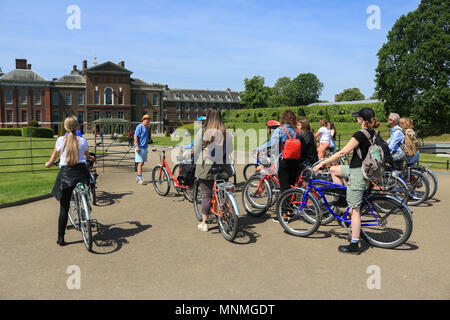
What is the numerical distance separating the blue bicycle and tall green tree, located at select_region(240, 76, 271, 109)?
283 feet

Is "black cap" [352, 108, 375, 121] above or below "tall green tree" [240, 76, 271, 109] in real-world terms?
below

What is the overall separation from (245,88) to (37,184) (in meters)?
85.8

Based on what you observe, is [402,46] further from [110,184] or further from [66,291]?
[66,291]

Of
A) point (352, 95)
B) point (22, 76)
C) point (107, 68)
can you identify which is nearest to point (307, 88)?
point (352, 95)

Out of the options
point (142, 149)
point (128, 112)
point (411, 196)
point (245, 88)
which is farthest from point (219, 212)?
point (245, 88)

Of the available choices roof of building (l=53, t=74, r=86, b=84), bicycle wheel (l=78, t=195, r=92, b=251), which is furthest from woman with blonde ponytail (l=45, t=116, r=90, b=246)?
roof of building (l=53, t=74, r=86, b=84)

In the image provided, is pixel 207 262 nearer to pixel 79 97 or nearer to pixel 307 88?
pixel 79 97

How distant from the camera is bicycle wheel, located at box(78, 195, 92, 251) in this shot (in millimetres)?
4973

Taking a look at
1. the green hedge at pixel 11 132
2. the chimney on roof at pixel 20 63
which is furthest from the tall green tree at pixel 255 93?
the green hedge at pixel 11 132

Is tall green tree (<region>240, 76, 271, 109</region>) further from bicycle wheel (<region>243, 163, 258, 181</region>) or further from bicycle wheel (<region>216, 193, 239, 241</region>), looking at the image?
bicycle wheel (<region>216, 193, 239, 241</region>)

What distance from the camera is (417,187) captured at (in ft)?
26.4

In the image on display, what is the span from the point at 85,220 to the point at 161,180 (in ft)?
12.9

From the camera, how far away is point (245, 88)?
93312 mm

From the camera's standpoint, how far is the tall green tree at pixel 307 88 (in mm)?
99062
